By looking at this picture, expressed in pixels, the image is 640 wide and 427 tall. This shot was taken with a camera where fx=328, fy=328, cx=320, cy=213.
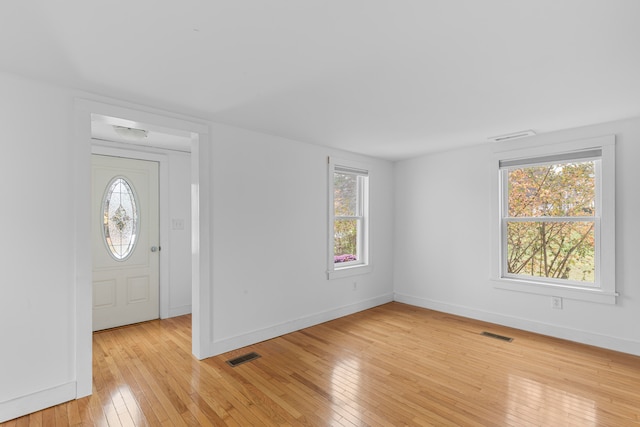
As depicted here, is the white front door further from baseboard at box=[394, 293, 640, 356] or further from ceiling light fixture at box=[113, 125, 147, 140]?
baseboard at box=[394, 293, 640, 356]

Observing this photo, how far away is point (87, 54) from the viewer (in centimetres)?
198

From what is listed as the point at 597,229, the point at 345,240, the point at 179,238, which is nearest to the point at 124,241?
the point at 179,238

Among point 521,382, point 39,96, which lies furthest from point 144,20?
point 521,382

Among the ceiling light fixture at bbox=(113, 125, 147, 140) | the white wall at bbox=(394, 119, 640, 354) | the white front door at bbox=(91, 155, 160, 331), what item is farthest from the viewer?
the white front door at bbox=(91, 155, 160, 331)

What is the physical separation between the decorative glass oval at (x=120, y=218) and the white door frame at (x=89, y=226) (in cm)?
160

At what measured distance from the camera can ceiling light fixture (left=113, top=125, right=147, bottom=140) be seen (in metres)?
3.58

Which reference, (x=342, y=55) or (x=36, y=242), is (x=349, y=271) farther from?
(x=36, y=242)

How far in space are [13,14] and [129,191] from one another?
303cm

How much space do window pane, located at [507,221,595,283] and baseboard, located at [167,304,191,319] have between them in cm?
448

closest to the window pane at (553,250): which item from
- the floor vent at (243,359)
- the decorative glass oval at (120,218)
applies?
the floor vent at (243,359)

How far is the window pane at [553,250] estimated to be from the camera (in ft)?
12.1

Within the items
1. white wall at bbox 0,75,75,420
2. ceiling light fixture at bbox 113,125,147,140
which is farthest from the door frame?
white wall at bbox 0,75,75,420

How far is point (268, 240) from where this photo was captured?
384cm

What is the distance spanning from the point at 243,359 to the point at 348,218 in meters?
2.47
